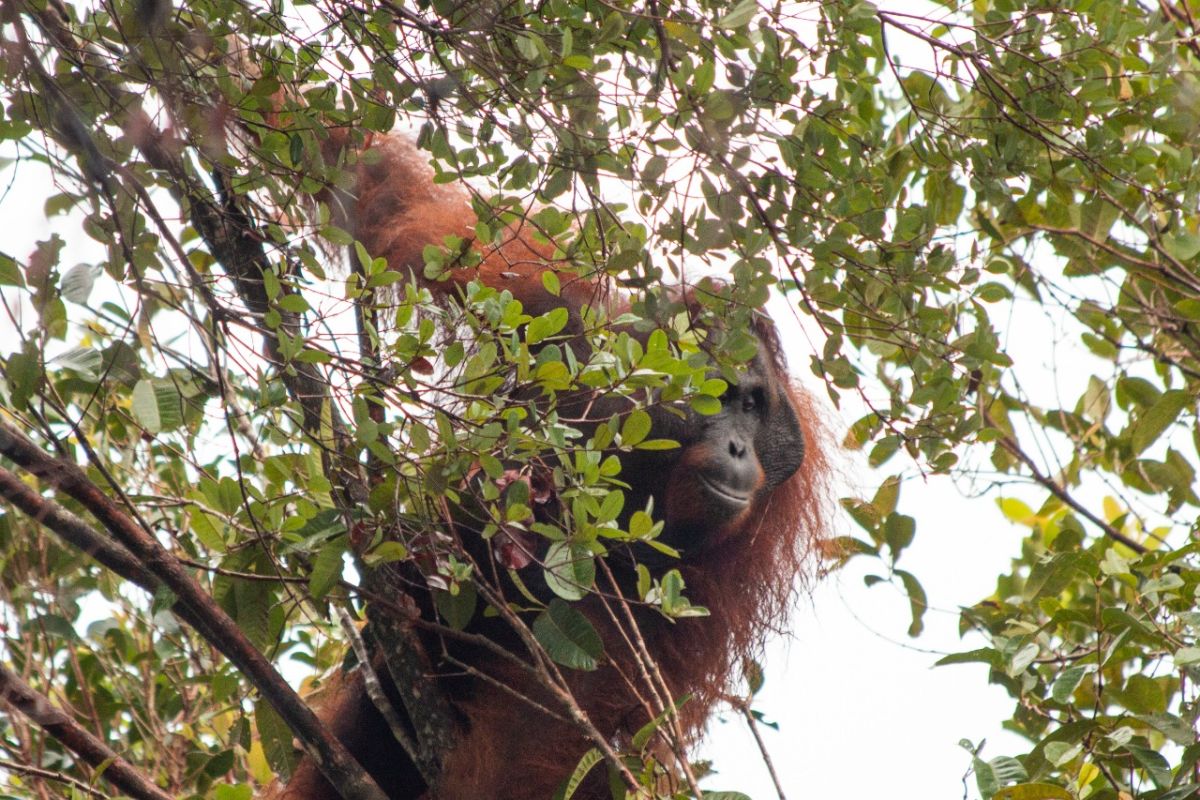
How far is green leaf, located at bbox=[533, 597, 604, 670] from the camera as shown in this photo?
2197mm

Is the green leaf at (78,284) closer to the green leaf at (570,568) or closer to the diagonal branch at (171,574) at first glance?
the diagonal branch at (171,574)

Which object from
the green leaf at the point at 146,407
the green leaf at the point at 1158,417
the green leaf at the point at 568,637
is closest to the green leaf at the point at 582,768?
the green leaf at the point at 568,637

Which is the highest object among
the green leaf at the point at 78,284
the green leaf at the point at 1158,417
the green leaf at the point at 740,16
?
the green leaf at the point at 740,16

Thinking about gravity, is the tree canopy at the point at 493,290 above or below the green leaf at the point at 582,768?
above

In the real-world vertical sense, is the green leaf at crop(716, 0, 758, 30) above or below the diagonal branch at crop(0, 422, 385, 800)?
above

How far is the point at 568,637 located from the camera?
7.29ft

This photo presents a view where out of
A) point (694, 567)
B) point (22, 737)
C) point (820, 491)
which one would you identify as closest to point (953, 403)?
point (694, 567)

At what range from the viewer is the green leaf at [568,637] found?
2.20 meters

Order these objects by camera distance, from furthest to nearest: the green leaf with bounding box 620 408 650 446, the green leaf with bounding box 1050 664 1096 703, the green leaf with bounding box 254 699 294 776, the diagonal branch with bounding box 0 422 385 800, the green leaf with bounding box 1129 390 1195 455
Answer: the green leaf with bounding box 1129 390 1195 455, the green leaf with bounding box 1050 664 1096 703, the green leaf with bounding box 254 699 294 776, the green leaf with bounding box 620 408 650 446, the diagonal branch with bounding box 0 422 385 800

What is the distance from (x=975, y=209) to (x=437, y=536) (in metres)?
2.28

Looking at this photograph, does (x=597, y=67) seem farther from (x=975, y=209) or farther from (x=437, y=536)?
(x=975, y=209)

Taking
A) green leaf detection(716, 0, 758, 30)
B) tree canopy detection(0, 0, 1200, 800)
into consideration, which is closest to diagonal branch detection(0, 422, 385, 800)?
tree canopy detection(0, 0, 1200, 800)

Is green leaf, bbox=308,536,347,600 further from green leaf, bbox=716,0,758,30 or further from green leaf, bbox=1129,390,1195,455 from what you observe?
green leaf, bbox=1129,390,1195,455

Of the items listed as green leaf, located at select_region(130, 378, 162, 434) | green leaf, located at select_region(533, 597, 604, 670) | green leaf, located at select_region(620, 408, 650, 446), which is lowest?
green leaf, located at select_region(533, 597, 604, 670)
